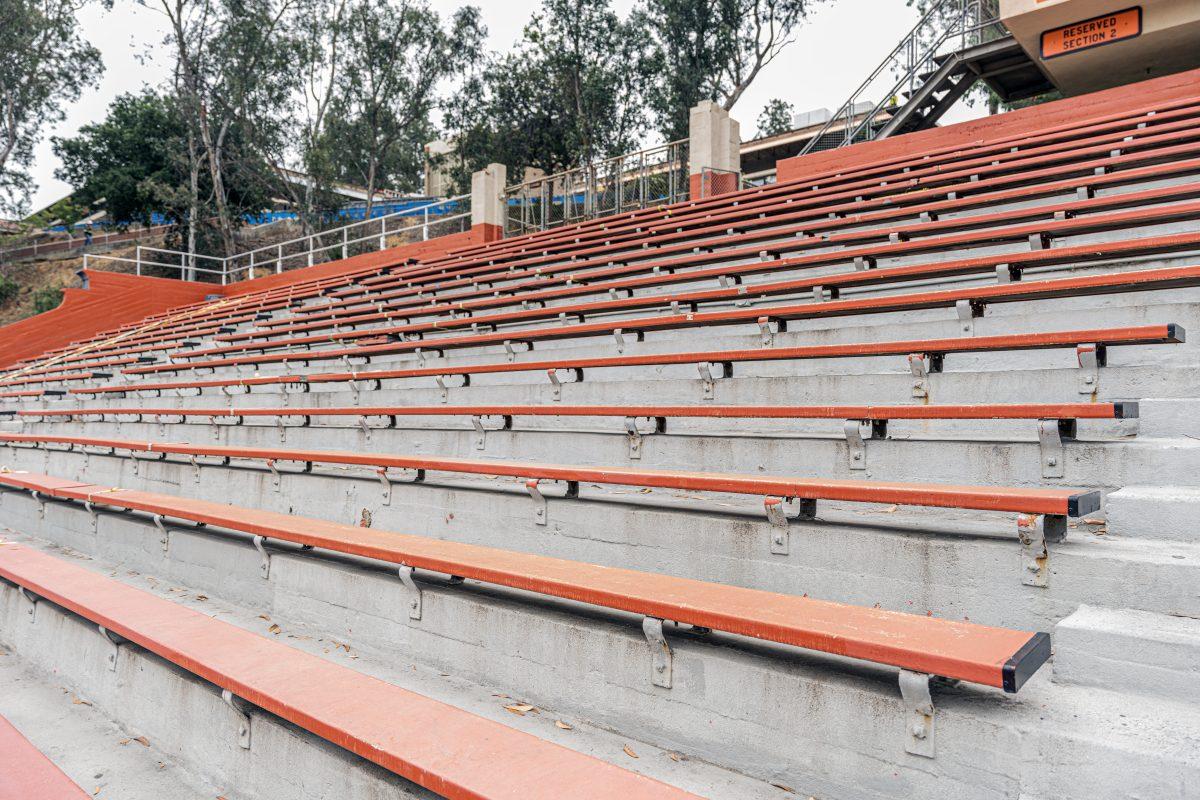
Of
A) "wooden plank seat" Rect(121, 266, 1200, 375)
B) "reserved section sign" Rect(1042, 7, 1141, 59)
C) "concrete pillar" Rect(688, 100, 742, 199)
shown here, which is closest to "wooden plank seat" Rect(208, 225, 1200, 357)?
"wooden plank seat" Rect(121, 266, 1200, 375)

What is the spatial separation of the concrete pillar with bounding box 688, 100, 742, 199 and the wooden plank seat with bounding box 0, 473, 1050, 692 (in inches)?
296

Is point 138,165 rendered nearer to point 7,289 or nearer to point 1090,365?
point 7,289

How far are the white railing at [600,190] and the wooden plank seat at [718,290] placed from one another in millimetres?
3793

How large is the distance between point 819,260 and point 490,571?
337 cm

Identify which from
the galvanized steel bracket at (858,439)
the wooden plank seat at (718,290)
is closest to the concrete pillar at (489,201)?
the wooden plank seat at (718,290)

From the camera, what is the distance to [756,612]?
1.50 m

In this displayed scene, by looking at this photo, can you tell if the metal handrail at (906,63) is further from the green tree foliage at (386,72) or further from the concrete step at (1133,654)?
the green tree foliage at (386,72)

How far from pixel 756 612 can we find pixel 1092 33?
8.76 m

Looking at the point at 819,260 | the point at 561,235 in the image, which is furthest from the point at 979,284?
the point at 561,235

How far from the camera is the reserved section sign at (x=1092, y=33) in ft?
23.9

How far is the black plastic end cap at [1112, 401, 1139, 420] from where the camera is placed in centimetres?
179

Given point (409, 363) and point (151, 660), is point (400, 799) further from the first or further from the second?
point (409, 363)

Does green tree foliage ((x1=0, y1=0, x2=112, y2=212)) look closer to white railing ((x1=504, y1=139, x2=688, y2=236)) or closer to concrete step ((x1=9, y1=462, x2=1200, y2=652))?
white railing ((x1=504, y1=139, x2=688, y2=236))

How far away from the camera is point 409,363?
5.65m
